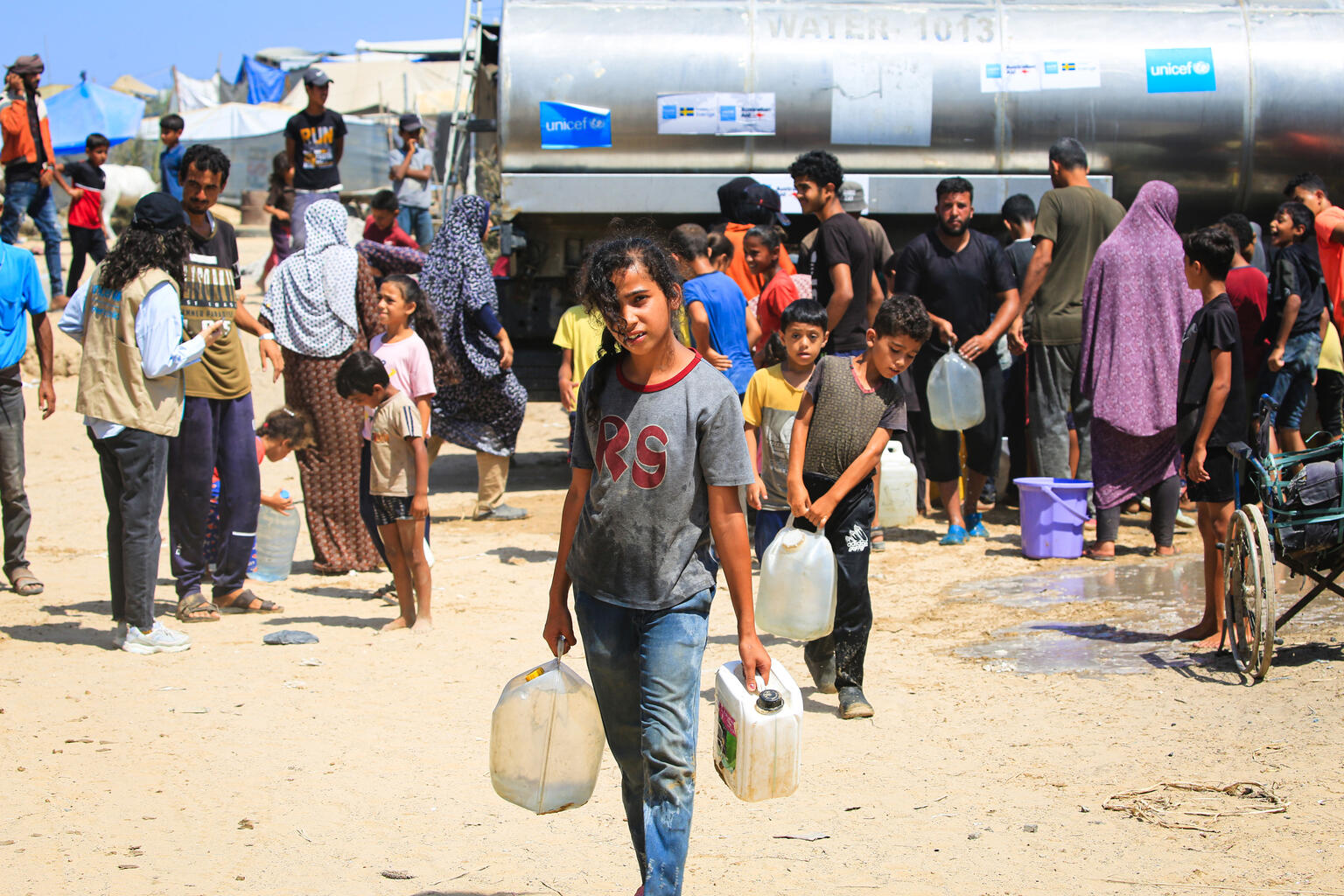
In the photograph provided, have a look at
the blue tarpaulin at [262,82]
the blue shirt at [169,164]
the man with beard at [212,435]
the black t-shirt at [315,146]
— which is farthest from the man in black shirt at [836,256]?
the blue tarpaulin at [262,82]

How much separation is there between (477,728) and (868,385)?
1940 millimetres

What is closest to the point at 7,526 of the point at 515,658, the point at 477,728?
the point at 515,658

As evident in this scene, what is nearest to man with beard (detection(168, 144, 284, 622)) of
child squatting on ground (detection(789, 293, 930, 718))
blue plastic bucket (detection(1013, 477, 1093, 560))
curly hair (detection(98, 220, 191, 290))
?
curly hair (detection(98, 220, 191, 290))

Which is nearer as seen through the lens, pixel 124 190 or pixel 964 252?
pixel 964 252

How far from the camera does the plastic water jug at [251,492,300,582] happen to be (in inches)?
287

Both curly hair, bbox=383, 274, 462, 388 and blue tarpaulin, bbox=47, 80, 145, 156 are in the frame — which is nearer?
curly hair, bbox=383, 274, 462, 388

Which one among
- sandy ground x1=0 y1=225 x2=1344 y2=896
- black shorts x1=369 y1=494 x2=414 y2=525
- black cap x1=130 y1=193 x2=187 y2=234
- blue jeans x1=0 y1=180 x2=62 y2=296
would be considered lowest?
sandy ground x1=0 y1=225 x2=1344 y2=896

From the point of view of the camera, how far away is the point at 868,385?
16.0 feet

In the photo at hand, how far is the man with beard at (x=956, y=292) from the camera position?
779 cm

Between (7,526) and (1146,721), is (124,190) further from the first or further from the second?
(1146,721)

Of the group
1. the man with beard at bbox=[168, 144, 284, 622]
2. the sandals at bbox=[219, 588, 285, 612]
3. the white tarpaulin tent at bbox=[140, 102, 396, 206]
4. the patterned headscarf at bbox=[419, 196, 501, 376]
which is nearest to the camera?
the man with beard at bbox=[168, 144, 284, 622]

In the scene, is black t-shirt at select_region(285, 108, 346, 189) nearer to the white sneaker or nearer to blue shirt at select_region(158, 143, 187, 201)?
blue shirt at select_region(158, 143, 187, 201)

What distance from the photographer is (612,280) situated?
10.0ft

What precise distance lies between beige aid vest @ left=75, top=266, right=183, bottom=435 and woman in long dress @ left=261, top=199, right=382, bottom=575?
1651 mm
